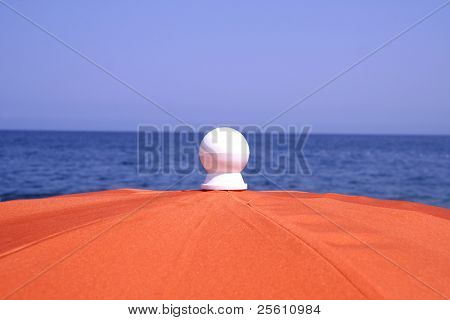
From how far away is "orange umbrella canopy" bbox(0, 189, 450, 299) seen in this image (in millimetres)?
3164

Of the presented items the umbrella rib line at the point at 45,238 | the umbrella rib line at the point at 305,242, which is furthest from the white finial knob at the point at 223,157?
the umbrella rib line at the point at 45,238

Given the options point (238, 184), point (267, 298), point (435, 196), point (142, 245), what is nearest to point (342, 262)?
point (267, 298)

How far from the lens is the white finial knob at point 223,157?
562cm

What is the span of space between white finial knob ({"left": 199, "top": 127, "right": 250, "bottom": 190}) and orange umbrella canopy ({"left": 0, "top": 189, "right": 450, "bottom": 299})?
776mm

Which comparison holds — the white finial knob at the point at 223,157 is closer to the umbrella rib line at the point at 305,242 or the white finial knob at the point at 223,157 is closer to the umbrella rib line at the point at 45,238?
the umbrella rib line at the point at 305,242

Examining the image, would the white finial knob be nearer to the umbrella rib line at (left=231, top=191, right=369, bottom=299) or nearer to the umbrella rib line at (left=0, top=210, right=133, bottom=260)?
the umbrella rib line at (left=231, top=191, right=369, bottom=299)

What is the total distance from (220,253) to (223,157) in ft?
7.32

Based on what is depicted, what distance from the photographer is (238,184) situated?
5770 millimetres

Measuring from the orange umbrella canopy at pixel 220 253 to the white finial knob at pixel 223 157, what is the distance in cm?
78

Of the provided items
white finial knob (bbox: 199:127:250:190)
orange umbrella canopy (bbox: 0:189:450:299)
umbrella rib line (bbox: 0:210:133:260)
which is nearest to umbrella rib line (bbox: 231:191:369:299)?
orange umbrella canopy (bbox: 0:189:450:299)

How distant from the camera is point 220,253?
11.7 ft

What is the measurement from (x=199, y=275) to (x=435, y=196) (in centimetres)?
2428

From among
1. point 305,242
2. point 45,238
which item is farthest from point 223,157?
point 45,238

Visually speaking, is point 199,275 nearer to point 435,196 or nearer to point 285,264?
point 285,264
